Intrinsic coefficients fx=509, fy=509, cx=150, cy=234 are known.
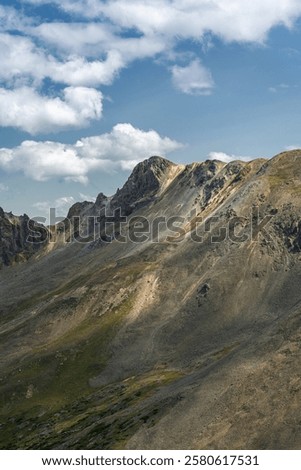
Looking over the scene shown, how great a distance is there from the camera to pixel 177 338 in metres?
121

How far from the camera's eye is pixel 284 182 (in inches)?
6516

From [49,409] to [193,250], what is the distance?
66.7 m

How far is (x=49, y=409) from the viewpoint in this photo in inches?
4080

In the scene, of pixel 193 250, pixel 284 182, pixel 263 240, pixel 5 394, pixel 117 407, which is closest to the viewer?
pixel 117 407

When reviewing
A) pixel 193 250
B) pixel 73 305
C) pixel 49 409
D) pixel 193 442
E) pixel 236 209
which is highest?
pixel 236 209

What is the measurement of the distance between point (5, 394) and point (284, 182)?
106 metres

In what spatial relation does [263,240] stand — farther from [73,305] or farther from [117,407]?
[117,407]

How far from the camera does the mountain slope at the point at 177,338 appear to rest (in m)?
67.3

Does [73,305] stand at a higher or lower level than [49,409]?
higher

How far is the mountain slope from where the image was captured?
67312mm

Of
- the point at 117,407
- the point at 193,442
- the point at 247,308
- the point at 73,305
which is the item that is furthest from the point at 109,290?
the point at 193,442
